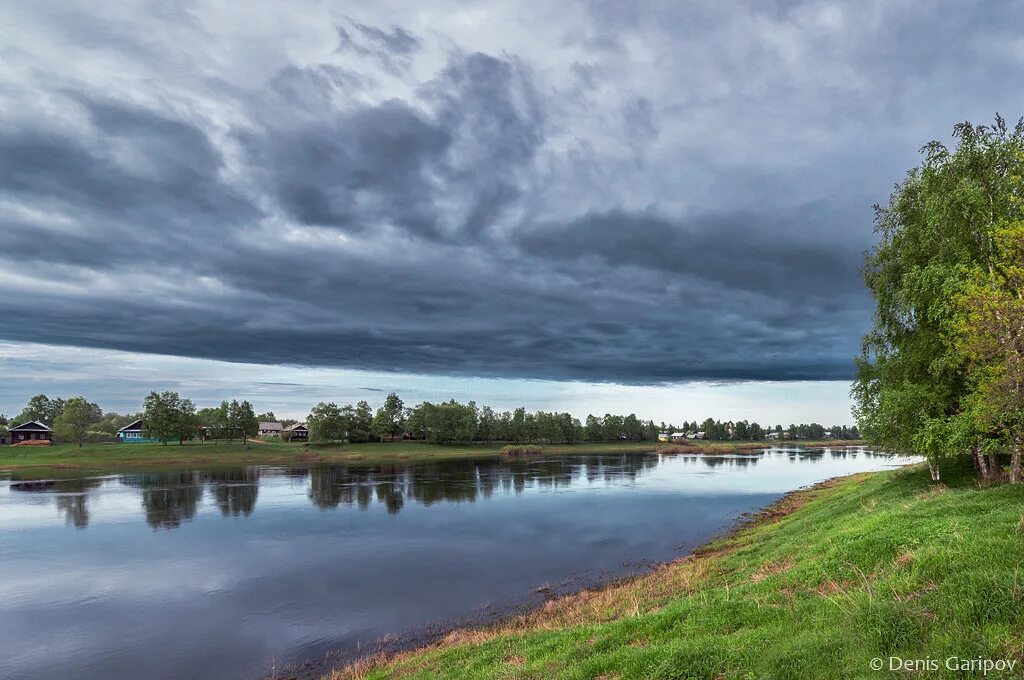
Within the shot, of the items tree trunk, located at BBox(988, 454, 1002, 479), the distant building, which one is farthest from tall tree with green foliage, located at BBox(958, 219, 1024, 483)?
the distant building

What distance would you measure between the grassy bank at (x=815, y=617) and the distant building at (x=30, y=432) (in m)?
190

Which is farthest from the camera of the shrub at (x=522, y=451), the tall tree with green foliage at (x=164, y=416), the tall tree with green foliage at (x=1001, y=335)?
the shrub at (x=522, y=451)

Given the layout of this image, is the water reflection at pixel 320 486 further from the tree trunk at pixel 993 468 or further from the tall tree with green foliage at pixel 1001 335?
the tall tree with green foliage at pixel 1001 335

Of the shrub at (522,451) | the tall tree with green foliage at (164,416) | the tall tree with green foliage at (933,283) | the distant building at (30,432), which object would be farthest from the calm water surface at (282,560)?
the distant building at (30,432)

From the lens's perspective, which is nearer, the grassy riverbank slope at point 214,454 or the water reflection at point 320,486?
the water reflection at point 320,486

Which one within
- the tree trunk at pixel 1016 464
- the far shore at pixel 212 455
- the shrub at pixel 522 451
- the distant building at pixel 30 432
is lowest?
the shrub at pixel 522 451

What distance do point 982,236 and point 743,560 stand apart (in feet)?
63.7

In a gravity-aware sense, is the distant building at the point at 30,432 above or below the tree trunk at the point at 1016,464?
below

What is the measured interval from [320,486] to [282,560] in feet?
149

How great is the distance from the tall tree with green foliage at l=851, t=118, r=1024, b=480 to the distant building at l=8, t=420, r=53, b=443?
20258 centimetres

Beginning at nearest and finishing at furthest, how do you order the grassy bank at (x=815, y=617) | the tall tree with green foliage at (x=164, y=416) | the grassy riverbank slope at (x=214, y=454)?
the grassy bank at (x=815, y=617) < the grassy riverbank slope at (x=214, y=454) < the tall tree with green foliage at (x=164, y=416)

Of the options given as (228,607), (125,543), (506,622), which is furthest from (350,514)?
(506,622)

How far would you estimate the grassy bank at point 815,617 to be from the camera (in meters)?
9.29

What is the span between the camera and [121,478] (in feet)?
300
